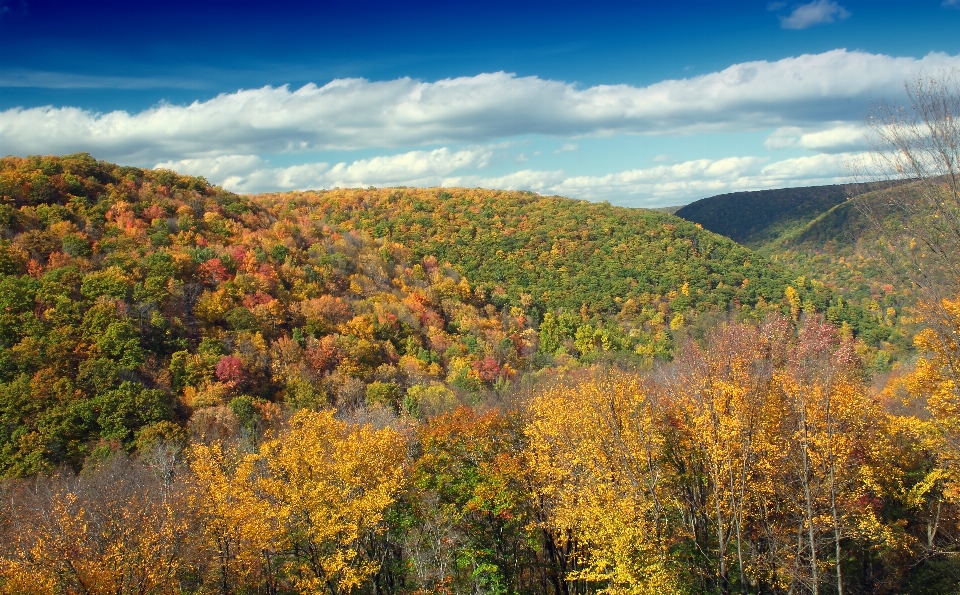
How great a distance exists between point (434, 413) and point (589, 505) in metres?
26.0

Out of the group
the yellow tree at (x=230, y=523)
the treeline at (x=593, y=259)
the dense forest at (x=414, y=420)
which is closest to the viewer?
the dense forest at (x=414, y=420)

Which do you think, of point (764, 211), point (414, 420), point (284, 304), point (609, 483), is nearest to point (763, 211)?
point (764, 211)

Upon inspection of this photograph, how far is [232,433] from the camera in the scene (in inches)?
1442

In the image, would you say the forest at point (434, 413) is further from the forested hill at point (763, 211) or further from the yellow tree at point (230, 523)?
the forested hill at point (763, 211)

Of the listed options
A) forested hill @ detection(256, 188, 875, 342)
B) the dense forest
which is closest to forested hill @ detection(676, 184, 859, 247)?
forested hill @ detection(256, 188, 875, 342)

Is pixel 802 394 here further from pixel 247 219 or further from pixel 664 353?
pixel 247 219

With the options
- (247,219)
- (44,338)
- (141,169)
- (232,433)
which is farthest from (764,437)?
(141,169)

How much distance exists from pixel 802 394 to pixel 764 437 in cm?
163

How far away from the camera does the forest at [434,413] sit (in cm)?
1461

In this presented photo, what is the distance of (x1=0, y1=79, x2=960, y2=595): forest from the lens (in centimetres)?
1461

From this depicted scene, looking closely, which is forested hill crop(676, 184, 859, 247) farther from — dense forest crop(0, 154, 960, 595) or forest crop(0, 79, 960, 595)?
dense forest crop(0, 154, 960, 595)

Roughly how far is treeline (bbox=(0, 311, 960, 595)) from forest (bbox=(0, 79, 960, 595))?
13 centimetres

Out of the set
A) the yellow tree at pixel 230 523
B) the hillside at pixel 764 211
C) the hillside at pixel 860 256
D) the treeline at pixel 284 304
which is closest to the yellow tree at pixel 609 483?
the hillside at pixel 860 256

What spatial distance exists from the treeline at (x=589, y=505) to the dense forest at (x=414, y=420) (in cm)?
12
